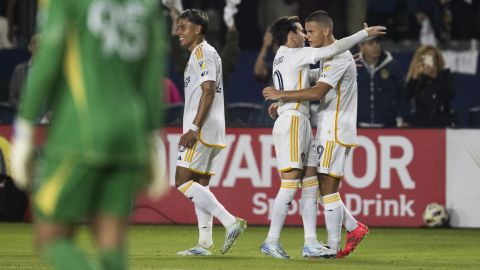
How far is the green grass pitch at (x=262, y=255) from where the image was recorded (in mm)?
9836

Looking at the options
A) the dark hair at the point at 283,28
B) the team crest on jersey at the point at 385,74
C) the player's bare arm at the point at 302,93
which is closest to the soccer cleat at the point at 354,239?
the player's bare arm at the point at 302,93

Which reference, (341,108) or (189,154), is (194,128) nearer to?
(189,154)

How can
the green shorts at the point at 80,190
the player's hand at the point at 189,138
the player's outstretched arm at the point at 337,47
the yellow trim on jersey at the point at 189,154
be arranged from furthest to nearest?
1. the yellow trim on jersey at the point at 189,154
2. the player's hand at the point at 189,138
3. the player's outstretched arm at the point at 337,47
4. the green shorts at the point at 80,190

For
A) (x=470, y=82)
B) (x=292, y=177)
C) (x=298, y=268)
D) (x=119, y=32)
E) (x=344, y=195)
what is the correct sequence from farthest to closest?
(x=470, y=82) → (x=344, y=195) → (x=292, y=177) → (x=298, y=268) → (x=119, y=32)

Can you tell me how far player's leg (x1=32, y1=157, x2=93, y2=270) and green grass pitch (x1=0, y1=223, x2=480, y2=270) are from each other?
4247 mm

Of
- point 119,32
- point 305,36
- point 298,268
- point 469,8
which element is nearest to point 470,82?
point 469,8

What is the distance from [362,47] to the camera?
15.4 metres

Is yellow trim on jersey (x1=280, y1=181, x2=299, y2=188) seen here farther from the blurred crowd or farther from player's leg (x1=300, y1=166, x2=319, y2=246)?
the blurred crowd

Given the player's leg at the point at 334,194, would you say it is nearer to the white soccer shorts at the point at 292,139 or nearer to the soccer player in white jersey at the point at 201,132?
the white soccer shorts at the point at 292,139

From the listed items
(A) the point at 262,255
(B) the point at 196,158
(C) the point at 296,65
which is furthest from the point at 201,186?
(C) the point at 296,65

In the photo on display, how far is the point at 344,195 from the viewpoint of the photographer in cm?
1413

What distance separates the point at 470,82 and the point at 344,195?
11.3 feet

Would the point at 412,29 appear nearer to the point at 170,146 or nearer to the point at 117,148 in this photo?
the point at 170,146

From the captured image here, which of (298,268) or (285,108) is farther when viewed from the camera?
(285,108)
